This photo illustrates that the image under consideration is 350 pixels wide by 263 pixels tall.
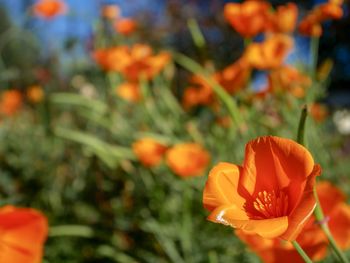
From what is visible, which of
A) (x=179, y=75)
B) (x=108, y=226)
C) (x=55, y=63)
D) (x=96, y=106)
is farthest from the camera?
(x=179, y=75)

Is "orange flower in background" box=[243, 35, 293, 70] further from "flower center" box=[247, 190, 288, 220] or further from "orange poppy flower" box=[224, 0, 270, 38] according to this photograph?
"flower center" box=[247, 190, 288, 220]

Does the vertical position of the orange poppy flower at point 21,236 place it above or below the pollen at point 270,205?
below

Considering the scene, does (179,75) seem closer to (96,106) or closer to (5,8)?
(96,106)

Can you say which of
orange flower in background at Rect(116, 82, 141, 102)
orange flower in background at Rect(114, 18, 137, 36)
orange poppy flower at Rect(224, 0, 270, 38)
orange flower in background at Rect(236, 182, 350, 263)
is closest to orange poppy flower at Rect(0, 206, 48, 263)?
orange flower in background at Rect(236, 182, 350, 263)

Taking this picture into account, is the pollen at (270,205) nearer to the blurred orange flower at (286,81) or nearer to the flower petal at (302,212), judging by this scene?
the flower petal at (302,212)

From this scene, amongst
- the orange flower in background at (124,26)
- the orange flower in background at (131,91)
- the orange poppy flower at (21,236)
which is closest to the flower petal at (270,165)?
the orange poppy flower at (21,236)

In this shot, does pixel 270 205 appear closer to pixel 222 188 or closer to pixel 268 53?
pixel 222 188

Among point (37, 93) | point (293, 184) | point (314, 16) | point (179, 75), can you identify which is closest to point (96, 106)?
point (314, 16)

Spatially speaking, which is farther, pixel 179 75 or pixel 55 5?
pixel 179 75
